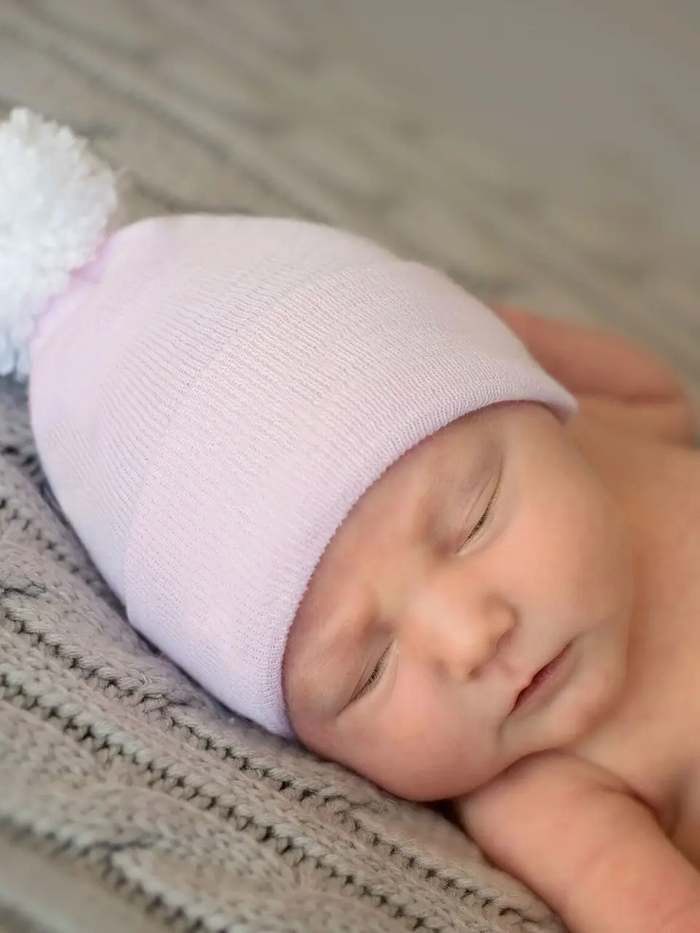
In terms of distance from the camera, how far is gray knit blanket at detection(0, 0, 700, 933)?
0.67m

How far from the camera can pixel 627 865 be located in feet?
2.99

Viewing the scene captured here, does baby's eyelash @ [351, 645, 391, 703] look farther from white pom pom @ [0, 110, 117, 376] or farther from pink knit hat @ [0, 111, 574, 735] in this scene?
white pom pom @ [0, 110, 117, 376]

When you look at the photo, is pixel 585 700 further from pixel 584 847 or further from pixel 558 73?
pixel 558 73

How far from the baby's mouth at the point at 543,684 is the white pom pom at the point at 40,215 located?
605 mm

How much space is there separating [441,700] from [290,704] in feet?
0.46

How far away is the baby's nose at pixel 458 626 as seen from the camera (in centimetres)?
87

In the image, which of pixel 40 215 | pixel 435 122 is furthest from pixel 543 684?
pixel 435 122

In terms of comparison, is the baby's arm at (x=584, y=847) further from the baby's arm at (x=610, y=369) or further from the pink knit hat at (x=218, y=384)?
the baby's arm at (x=610, y=369)

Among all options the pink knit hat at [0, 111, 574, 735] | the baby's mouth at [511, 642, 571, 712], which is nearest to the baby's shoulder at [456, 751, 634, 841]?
the baby's mouth at [511, 642, 571, 712]

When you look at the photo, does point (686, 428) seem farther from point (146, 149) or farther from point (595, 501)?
point (146, 149)

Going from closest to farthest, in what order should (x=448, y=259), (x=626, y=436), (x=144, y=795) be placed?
(x=144, y=795), (x=626, y=436), (x=448, y=259)

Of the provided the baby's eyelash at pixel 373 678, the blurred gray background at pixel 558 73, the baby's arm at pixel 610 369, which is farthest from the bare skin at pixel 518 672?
the blurred gray background at pixel 558 73

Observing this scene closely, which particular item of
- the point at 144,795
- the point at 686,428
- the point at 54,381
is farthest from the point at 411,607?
the point at 686,428

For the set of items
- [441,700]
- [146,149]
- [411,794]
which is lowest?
[411,794]
